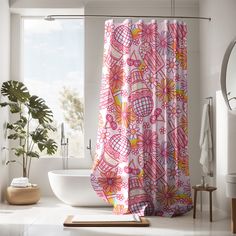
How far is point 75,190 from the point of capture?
5598 mm

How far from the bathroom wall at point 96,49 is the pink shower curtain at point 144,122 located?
1.00 metres

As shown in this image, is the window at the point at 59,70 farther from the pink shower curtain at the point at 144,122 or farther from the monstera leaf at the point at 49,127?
the pink shower curtain at the point at 144,122

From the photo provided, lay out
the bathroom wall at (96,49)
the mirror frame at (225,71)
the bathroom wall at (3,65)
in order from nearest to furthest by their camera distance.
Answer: the mirror frame at (225,71), the bathroom wall at (3,65), the bathroom wall at (96,49)

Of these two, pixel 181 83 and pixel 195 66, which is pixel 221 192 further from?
pixel 195 66

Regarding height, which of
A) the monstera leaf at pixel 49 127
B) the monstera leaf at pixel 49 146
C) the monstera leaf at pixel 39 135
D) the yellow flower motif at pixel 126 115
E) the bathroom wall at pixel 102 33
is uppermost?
the bathroom wall at pixel 102 33

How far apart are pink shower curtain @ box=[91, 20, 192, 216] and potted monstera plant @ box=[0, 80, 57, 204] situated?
1044mm

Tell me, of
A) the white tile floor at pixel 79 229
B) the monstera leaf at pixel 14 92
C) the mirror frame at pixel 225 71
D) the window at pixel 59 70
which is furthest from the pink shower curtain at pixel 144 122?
the window at pixel 59 70

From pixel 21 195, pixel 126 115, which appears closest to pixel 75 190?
pixel 21 195

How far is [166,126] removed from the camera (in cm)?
534

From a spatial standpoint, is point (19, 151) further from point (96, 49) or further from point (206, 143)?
point (206, 143)

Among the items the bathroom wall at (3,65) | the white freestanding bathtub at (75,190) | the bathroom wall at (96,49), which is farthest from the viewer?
the bathroom wall at (96,49)

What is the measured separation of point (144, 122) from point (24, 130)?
1881 millimetres

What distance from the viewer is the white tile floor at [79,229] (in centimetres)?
429

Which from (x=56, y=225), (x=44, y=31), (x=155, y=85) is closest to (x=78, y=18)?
(x=44, y=31)
